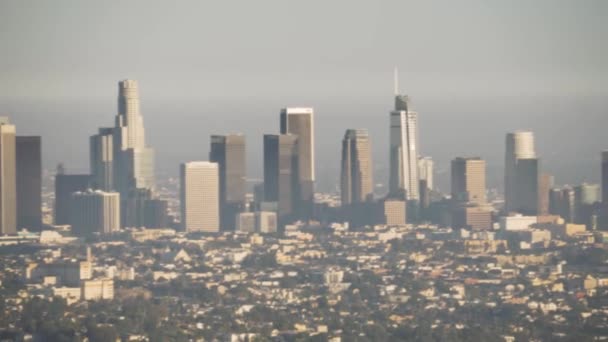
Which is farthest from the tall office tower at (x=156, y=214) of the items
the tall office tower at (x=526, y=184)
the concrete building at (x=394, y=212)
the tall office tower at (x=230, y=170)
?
the tall office tower at (x=526, y=184)

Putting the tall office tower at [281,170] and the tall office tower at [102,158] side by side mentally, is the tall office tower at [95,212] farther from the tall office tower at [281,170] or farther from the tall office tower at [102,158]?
→ the tall office tower at [281,170]

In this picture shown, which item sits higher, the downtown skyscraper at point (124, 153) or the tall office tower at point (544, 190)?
the downtown skyscraper at point (124, 153)

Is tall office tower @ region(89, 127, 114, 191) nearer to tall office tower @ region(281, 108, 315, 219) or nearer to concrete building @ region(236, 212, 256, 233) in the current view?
tall office tower @ region(281, 108, 315, 219)

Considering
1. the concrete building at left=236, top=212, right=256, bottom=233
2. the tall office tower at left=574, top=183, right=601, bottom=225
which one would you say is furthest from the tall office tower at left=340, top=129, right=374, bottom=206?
the tall office tower at left=574, top=183, right=601, bottom=225

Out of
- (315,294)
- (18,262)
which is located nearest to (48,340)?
(315,294)

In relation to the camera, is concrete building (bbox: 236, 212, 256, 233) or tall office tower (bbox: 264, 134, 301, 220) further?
tall office tower (bbox: 264, 134, 301, 220)

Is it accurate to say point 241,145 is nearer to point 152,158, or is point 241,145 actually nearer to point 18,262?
point 152,158
